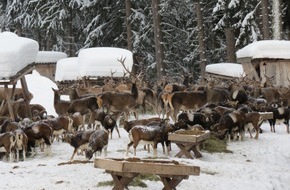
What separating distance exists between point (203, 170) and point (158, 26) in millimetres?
21030

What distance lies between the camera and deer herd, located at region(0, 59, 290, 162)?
12.8m

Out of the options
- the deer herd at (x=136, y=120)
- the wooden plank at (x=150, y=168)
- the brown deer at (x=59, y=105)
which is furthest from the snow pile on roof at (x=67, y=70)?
the wooden plank at (x=150, y=168)

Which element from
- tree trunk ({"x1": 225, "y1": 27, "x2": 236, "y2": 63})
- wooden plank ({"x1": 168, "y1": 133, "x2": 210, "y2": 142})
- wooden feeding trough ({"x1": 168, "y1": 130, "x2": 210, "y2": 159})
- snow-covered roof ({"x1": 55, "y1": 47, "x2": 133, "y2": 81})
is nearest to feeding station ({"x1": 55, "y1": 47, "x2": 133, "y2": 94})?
snow-covered roof ({"x1": 55, "y1": 47, "x2": 133, "y2": 81})

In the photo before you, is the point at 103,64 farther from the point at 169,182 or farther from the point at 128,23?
the point at 169,182

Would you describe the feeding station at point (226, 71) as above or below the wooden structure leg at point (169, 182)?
above

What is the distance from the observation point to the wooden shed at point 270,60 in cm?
2519

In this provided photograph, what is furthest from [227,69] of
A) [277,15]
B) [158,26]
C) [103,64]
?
[103,64]

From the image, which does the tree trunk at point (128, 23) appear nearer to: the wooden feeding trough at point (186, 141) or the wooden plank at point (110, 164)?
the wooden feeding trough at point (186, 141)

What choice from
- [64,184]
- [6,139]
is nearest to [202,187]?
[64,184]

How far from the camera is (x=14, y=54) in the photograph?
17766 millimetres

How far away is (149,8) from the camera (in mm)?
36938

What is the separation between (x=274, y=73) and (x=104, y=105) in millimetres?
11253

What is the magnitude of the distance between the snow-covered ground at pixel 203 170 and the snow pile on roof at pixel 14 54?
3.43m

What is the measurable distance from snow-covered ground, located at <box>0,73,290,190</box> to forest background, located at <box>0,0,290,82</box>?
667 inches
